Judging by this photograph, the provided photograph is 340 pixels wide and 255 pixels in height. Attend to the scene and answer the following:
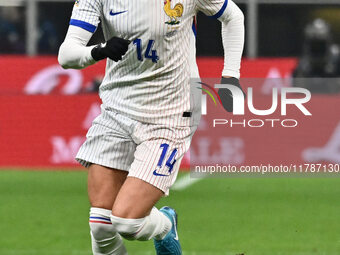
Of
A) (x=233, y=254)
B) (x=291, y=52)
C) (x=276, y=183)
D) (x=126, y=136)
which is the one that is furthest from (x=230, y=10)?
(x=291, y=52)

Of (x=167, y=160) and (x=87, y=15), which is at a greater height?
(x=87, y=15)

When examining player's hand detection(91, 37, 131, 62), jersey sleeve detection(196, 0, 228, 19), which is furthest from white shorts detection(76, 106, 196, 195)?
jersey sleeve detection(196, 0, 228, 19)

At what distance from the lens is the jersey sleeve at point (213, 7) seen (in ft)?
17.2

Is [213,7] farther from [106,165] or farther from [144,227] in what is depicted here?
[144,227]

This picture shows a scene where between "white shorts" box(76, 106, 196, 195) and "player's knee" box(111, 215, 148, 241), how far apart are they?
9.0 inches

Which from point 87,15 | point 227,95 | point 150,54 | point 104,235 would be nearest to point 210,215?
point 227,95

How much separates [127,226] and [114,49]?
0.95 meters

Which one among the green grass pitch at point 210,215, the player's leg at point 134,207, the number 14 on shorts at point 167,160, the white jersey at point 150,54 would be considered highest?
the white jersey at point 150,54

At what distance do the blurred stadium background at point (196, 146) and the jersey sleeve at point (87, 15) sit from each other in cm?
222

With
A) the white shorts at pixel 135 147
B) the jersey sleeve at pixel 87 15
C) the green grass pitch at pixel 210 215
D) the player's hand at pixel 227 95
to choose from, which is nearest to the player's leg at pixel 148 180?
the white shorts at pixel 135 147

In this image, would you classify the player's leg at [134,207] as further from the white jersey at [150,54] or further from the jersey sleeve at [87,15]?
the jersey sleeve at [87,15]

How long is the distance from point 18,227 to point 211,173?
14.2 ft

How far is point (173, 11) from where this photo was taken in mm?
5090

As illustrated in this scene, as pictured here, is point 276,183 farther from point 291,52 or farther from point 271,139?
point 291,52
